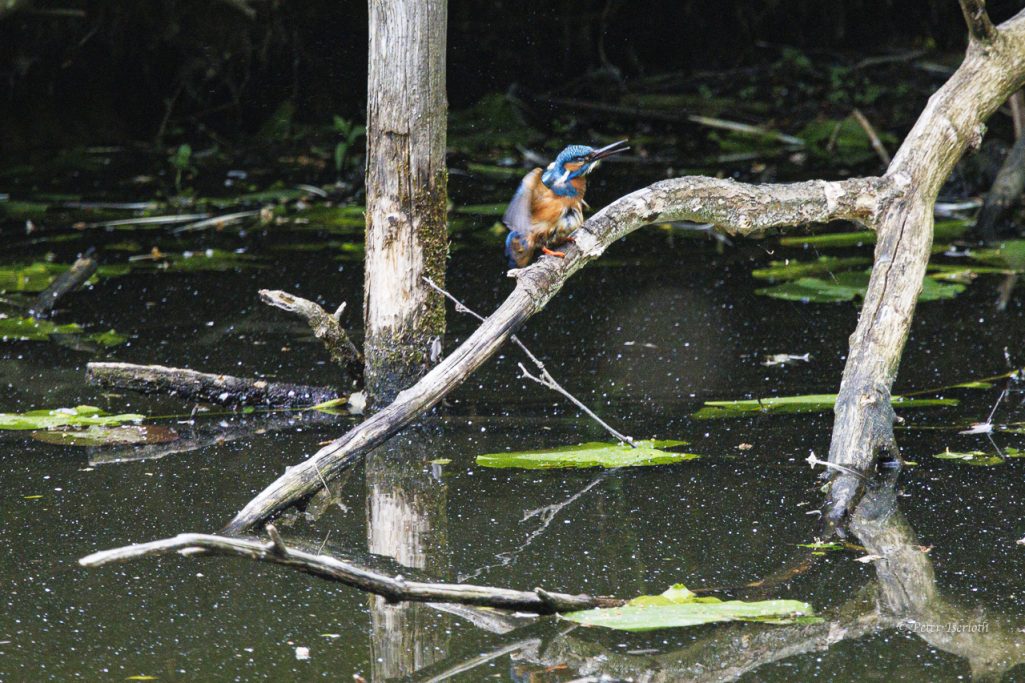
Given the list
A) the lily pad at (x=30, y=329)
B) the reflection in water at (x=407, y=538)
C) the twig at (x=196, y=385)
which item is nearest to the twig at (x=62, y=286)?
the lily pad at (x=30, y=329)

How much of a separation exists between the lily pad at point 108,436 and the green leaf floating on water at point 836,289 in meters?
2.84

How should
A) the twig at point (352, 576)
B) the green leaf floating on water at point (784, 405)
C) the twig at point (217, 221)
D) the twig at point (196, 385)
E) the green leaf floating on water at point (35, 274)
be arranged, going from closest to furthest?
the twig at point (352, 576), the green leaf floating on water at point (784, 405), the twig at point (196, 385), the green leaf floating on water at point (35, 274), the twig at point (217, 221)

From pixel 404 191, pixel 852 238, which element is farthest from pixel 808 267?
pixel 404 191

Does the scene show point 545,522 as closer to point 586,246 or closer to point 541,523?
point 541,523

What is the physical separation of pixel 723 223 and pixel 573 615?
1.44m

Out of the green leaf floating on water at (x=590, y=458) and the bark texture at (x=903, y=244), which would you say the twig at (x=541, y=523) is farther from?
the bark texture at (x=903, y=244)

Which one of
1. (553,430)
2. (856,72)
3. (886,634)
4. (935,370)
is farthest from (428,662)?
(856,72)

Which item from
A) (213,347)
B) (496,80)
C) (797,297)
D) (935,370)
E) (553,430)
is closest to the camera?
(553,430)

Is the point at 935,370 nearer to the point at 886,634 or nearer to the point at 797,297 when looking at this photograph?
the point at 797,297

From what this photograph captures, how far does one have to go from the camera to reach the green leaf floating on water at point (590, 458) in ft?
11.3

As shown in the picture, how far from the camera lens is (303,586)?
9.14ft

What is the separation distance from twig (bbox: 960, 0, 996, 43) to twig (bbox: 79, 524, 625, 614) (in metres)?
2.19

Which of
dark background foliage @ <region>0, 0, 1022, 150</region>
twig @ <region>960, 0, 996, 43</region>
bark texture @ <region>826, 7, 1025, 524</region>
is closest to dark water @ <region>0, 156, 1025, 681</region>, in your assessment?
bark texture @ <region>826, 7, 1025, 524</region>

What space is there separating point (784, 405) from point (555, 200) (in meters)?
→ 1.09
